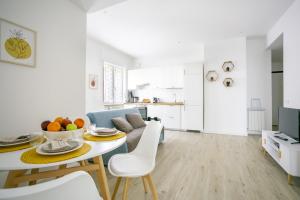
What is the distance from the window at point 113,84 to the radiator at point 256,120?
4.33 meters

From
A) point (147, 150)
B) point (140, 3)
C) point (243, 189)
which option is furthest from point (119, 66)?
point (243, 189)

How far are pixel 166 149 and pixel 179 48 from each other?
3.62 meters

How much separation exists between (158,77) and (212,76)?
1.89 metres

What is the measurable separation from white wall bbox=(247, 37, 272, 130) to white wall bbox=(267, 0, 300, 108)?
123 centimetres

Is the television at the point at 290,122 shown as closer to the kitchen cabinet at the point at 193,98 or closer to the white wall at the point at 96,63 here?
the kitchen cabinet at the point at 193,98

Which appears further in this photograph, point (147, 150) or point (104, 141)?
point (147, 150)

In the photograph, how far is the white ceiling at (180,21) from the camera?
2881mm

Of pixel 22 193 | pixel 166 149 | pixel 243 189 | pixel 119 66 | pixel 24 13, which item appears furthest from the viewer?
pixel 119 66

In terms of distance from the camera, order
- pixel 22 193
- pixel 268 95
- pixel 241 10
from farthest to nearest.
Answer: pixel 268 95
pixel 241 10
pixel 22 193

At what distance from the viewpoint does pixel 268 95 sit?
434cm

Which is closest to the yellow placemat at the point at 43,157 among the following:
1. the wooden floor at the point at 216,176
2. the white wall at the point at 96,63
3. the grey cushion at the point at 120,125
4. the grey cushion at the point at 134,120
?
the wooden floor at the point at 216,176

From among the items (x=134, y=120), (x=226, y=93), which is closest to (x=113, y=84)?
(x=134, y=120)

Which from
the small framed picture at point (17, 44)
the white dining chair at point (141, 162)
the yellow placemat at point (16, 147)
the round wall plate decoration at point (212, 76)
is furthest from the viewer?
the round wall plate decoration at point (212, 76)

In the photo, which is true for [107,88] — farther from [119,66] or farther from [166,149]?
[166,149]
